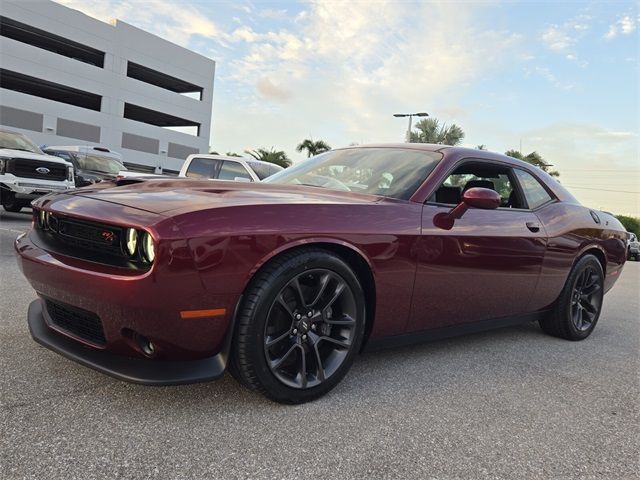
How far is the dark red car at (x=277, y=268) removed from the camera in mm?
1977

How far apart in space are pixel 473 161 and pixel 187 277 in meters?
2.22

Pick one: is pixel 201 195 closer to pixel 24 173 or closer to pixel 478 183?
pixel 478 183

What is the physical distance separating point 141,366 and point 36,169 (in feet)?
27.3

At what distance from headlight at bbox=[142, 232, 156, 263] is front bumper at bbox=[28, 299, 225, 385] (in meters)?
0.45

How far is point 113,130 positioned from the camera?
32.8 metres

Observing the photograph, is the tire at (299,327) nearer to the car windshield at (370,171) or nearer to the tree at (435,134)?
the car windshield at (370,171)

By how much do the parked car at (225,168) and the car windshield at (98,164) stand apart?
495cm

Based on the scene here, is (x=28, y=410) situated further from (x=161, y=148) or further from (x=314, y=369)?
(x=161, y=148)

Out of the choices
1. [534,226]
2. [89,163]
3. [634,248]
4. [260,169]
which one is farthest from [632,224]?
[534,226]

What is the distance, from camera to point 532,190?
150 inches

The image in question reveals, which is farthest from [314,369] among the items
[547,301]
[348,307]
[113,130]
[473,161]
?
[113,130]

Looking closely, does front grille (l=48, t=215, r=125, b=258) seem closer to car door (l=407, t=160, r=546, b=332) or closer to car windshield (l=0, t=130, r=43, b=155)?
car door (l=407, t=160, r=546, b=332)

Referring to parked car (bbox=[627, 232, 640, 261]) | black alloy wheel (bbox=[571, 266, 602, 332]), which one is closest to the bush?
parked car (bbox=[627, 232, 640, 261])

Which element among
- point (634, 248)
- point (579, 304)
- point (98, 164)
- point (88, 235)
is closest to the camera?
point (88, 235)
